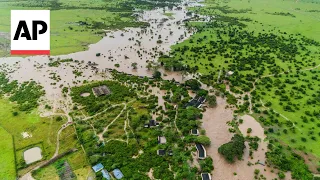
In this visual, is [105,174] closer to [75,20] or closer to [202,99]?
[202,99]

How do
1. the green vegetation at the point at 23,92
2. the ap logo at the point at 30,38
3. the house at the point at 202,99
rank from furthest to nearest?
the ap logo at the point at 30,38 < the house at the point at 202,99 < the green vegetation at the point at 23,92

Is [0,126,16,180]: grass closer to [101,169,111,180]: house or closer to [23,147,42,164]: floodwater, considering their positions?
[23,147,42,164]: floodwater

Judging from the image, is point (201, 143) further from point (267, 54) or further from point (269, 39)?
point (269, 39)

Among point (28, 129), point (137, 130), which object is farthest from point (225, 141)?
point (28, 129)

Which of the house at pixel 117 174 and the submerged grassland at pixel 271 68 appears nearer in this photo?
the house at pixel 117 174

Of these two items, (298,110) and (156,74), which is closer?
(298,110)

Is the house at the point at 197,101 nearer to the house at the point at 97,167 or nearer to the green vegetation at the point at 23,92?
the house at the point at 97,167

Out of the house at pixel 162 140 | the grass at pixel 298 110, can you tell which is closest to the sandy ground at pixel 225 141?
the grass at pixel 298 110
